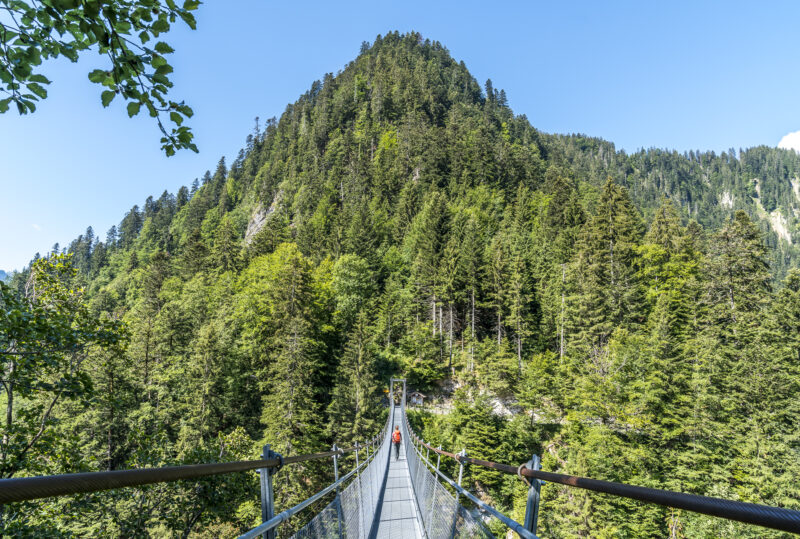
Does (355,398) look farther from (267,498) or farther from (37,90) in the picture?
(37,90)

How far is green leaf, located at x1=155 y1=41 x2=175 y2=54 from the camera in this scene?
5.81 feet

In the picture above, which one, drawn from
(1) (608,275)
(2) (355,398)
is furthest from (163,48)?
(1) (608,275)

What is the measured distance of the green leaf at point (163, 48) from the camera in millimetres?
1770

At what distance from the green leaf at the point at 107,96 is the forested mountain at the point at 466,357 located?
382 cm

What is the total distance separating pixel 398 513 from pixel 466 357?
88.4 ft

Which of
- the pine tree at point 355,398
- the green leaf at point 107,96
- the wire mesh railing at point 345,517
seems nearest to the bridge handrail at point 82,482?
the wire mesh railing at point 345,517

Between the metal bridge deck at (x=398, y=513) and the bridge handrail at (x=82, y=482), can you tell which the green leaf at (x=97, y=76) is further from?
the metal bridge deck at (x=398, y=513)

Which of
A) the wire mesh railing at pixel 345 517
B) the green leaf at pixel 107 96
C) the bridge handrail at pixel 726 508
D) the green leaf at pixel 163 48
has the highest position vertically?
the green leaf at pixel 163 48

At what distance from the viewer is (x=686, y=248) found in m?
32.2

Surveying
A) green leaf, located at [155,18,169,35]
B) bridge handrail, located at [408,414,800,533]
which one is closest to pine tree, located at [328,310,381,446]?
green leaf, located at [155,18,169,35]

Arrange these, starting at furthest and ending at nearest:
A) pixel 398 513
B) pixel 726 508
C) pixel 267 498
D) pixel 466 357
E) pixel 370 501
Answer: pixel 466 357
pixel 398 513
pixel 370 501
pixel 267 498
pixel 726 508

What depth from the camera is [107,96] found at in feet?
6.14

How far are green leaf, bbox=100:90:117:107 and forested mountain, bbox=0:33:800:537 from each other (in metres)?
3.82

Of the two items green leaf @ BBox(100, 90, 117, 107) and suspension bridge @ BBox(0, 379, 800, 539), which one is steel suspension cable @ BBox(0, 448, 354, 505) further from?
green leaf @ BBox(100, 90, 117, 107)
